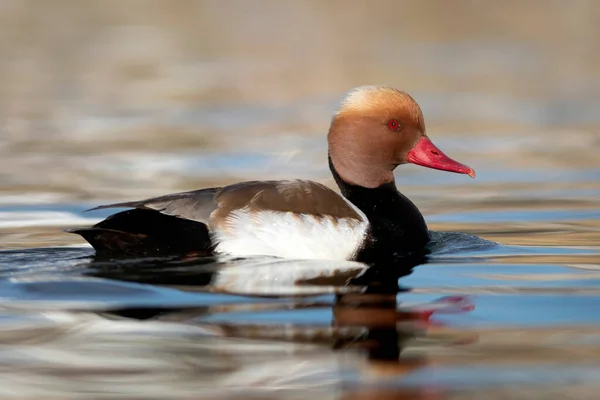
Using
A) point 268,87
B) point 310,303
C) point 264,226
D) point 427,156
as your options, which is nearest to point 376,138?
point 427,156

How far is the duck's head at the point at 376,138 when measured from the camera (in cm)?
745

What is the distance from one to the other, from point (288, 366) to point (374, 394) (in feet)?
1.43

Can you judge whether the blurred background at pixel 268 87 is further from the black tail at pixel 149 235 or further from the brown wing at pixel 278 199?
the black tail at pixel 149 235

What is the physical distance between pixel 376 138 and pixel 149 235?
1.72 meters

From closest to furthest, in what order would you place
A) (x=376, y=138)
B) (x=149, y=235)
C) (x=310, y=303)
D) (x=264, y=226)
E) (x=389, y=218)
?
(x=310, y=303) < (x=149, y=235) < (x=264, y=226) < (x=389, y=218) < (x=376, y=138)

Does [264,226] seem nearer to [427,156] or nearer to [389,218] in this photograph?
[389,218]

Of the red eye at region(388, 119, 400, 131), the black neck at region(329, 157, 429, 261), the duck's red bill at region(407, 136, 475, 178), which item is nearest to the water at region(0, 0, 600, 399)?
the black neck at region(329, 157, 429, 261)

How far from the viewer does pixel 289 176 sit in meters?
10.3

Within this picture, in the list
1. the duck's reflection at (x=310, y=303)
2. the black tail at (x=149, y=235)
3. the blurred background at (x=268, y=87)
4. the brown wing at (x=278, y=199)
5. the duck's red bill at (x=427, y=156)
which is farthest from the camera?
the blurred background at (x=268, y=87)

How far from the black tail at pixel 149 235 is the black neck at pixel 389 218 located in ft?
3.39

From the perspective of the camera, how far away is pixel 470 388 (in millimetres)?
4402

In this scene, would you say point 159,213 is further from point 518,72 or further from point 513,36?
point 513,36

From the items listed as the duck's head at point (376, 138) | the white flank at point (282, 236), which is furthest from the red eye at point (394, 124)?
the white flank at point (282, 236)

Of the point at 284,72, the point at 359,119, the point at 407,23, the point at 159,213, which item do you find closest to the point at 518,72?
the point at 284,72
